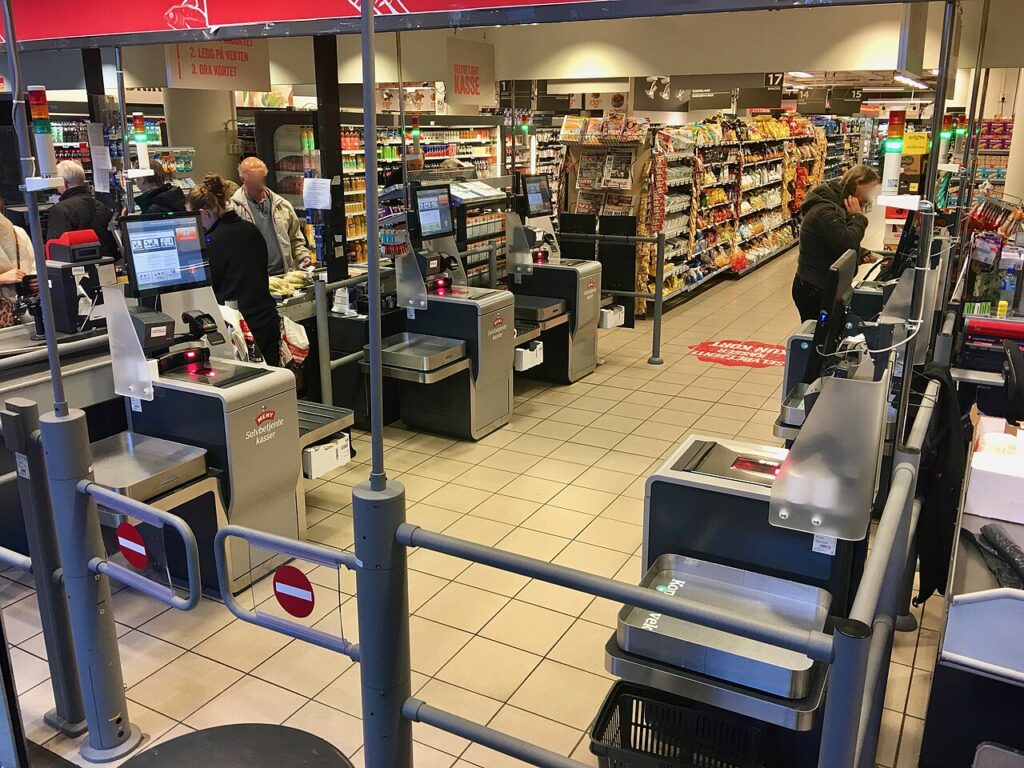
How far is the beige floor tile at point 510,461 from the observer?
5.45 metres

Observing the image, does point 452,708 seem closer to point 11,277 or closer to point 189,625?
point 189,625

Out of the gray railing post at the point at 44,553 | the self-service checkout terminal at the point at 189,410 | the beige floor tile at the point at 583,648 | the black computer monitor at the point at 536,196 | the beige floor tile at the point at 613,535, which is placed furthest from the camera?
the black computer monitor at the point at 536,196

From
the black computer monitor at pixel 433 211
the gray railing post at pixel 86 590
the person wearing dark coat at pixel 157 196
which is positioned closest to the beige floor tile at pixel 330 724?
the gray railing post at pixel 86 590

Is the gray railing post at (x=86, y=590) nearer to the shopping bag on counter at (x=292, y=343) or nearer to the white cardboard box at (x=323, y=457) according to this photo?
the white cardboard box at (x=323, y=457)

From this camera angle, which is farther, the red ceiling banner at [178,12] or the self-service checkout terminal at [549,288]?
the self-service checkout terminal at [549,288]

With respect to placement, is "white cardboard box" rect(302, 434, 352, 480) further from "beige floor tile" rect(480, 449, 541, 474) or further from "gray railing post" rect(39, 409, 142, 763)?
"gray railing post" rect(39, 409, 142, 763)

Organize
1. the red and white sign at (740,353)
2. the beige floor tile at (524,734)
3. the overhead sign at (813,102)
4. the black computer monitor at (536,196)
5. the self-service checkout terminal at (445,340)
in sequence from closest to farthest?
the beige floor tile at (524,734)
the self-service checkout terminal at (445,340)
the black computer monitor at (536,196)
the red and white sign at (740,353)
the overhead sign at (813,102)

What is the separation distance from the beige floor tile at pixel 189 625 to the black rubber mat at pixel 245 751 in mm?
1036

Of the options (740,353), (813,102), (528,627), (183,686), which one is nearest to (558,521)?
(528,627)

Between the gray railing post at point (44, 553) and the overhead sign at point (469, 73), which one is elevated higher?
the overhead sign at point (469, 73)

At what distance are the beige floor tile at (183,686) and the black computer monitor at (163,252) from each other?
157cm

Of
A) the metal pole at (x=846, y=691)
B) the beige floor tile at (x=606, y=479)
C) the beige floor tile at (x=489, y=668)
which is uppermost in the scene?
the metal pole at (x=846, y=691)

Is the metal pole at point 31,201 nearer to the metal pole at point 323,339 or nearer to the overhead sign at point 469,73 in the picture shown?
the metal pole at point 323,339

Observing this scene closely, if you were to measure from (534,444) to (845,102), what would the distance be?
13998 millimetres
